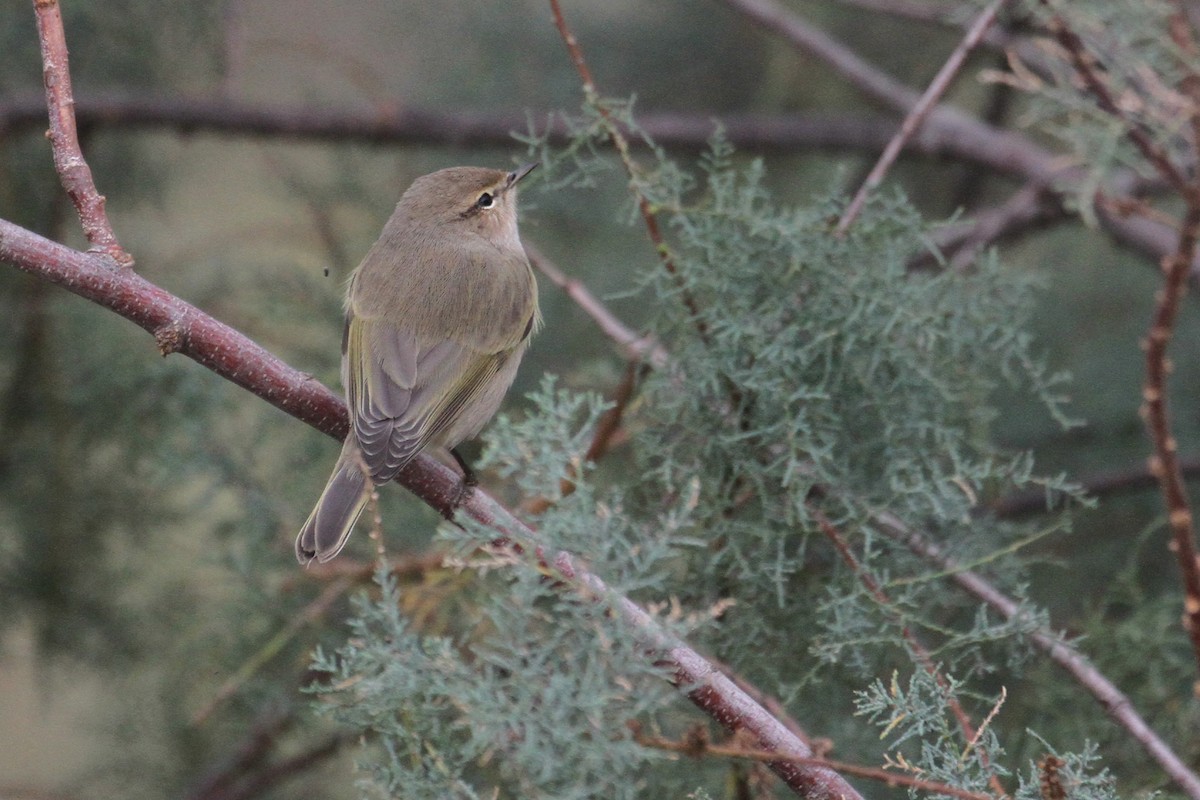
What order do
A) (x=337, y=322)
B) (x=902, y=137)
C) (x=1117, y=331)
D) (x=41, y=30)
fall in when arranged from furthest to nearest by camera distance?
(x=1117, y=331) → (x=337, y=322) → (x=902, y=137) → (x=41, y=30)

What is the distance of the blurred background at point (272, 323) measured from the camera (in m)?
3.46

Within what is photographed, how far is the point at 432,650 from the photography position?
1.72 metres

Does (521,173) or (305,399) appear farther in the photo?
(521,173)

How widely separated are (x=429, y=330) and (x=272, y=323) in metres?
0.76

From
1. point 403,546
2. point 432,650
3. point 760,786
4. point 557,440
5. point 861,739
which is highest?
point 557,440

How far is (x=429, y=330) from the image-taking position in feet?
10.7

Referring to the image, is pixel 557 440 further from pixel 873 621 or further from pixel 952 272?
pixel 952 272

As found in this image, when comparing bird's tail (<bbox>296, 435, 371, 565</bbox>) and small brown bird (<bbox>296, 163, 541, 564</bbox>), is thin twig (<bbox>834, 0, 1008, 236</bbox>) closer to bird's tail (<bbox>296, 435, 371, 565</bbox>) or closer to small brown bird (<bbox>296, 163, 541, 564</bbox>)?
small brown bird (<bbox>296, 163, 541, 564</bbox>)

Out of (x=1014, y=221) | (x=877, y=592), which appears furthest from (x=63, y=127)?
(x=1014, y=221)

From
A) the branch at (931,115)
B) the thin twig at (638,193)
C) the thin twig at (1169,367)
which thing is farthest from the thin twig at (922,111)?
the branch at (931,115)

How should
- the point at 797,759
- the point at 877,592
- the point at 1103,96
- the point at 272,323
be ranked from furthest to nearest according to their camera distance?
the point at 272,323
the point at 877,592
the point at 1103,96
the point at 797,759

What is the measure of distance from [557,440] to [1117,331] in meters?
2.98

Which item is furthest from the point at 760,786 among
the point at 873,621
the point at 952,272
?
the point at 952,272

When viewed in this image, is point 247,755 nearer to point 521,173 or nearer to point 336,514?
point 336,514
